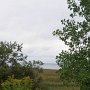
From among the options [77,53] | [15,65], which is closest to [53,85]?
[15,65]

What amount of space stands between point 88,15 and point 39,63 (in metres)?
15.2

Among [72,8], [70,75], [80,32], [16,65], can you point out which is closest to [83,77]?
[70,75]

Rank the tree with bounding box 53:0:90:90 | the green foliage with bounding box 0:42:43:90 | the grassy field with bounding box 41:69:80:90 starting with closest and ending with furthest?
the tree with bounding box 53:0:90:90 < the green foliage with bounding box 0:42:43:90 < the grassy field with bounding box 41:69:80:90

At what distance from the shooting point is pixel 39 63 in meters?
36.3

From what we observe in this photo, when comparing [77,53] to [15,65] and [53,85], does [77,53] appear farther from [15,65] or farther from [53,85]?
[53,85]

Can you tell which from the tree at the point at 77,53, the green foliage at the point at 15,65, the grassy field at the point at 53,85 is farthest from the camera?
the grassy field at the point at 53,85

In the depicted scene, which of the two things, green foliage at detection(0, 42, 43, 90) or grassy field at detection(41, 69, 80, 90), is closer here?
green foliage at detection(0, 42, 43, 90)

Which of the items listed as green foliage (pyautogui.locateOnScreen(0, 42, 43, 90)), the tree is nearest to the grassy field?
green foliage (pyautogui.locateOnScreen(0, 42, 43, 90))

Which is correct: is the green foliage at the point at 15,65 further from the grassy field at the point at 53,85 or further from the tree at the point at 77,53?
the tree at the point at 77,53

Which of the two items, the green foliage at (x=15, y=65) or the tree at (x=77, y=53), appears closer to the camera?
the tree at (x=77, y=53)

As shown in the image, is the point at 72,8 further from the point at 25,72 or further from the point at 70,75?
the point at 25,72

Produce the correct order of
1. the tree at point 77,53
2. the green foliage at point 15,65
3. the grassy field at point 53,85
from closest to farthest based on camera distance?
the tree at point 77,53 < the green foliage at point 15,65 < the grassy field at point 53,85

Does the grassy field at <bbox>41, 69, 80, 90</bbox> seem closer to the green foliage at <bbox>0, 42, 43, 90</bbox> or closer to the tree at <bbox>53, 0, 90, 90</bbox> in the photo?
the green foliage at <bbox>0, 42, 43, 90</bbox>

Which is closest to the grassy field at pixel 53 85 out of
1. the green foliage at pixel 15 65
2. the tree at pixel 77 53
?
the green foliage at pixel 15 65
